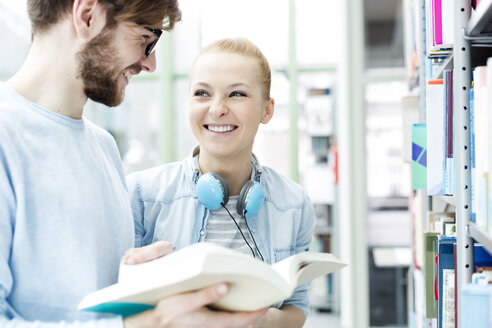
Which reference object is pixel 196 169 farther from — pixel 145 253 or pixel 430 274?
pixel 430 274

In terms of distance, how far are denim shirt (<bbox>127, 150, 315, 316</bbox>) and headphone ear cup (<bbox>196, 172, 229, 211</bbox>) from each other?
0.07 meters

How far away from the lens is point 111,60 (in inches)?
43.8

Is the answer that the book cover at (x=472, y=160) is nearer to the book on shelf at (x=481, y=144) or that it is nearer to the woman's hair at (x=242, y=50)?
the book on shelf at (x=481, y=144)

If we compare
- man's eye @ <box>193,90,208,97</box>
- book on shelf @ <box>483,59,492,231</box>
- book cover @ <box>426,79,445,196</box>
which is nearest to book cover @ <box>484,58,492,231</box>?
book on shelf @ <box>483,59,492,231</box>

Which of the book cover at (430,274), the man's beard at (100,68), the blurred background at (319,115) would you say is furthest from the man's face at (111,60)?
the blurred background at (319,115)

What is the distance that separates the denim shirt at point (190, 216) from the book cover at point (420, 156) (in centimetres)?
41

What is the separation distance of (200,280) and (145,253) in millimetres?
286

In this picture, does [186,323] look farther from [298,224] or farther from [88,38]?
[298,224]

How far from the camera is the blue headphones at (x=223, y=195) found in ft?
4.73

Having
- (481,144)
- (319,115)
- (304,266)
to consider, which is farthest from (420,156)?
(319,115)

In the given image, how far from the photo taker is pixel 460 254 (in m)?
1.19

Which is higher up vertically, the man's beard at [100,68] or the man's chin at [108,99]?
the man's beard at [100,68]

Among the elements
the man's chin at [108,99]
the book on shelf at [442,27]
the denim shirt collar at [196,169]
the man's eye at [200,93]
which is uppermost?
the book on shelf at [442,27]

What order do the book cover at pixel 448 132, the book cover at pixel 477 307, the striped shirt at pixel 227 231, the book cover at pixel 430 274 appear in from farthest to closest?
the book cover at pixel 430 274 < the striped shirt at pixel 227 231 < the book cover at pixel 448 132 < the book cover at pixel 477 307
